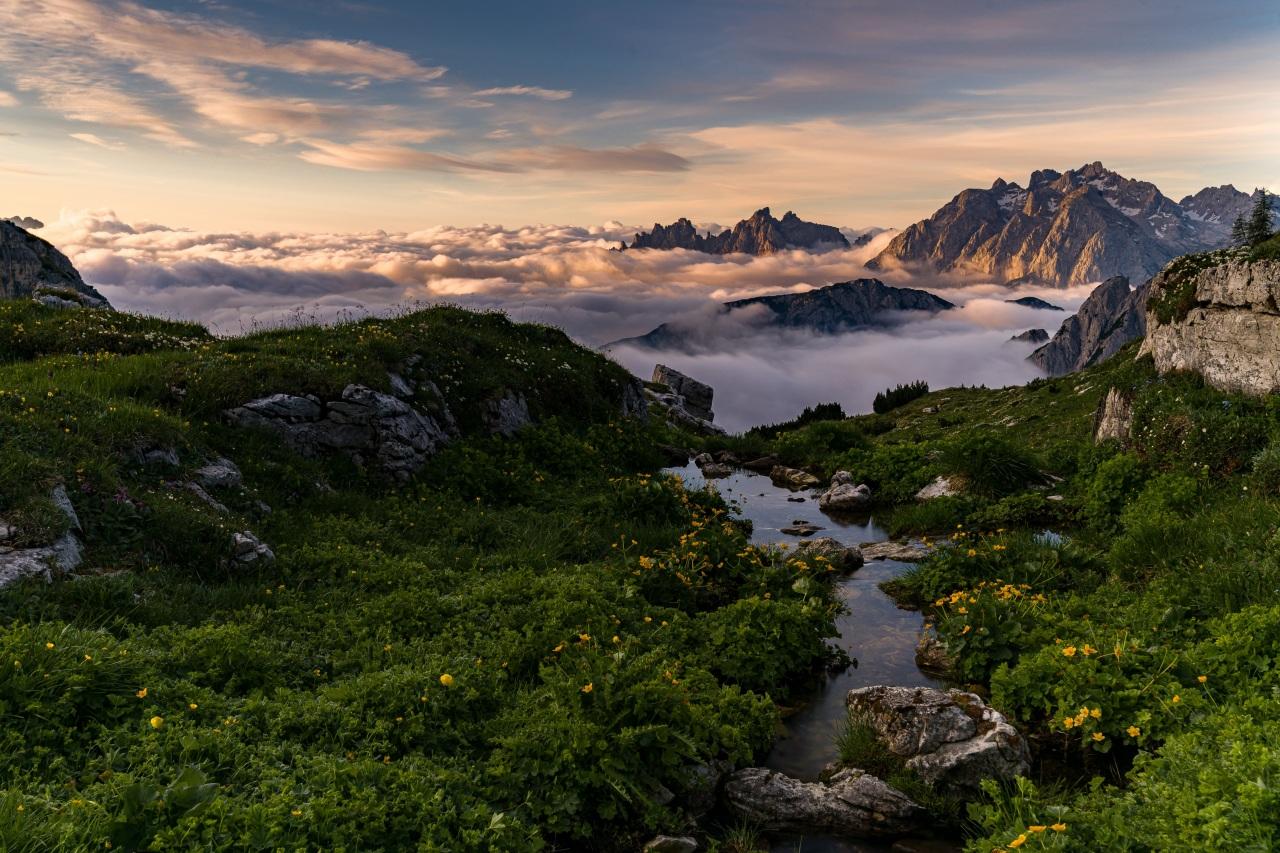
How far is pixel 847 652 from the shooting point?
12.4 meters

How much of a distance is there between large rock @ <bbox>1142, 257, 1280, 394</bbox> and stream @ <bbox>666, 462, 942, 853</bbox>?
9.85 meters

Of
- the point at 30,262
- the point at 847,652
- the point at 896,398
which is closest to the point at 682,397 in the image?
the point at 896,398

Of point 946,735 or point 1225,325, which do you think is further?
point 1225,325

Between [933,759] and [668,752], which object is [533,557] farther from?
[933,759]

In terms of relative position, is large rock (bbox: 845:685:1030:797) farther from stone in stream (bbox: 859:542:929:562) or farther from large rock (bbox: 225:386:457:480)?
large rock (bbox: 225:386:457:480)

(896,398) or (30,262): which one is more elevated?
(30,262)

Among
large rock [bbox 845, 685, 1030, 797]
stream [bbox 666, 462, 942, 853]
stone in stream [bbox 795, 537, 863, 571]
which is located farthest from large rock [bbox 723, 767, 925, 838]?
stone in stream [bbox 795, 537, 863, 571]

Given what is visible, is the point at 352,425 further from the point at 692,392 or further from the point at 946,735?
the point at 692,392

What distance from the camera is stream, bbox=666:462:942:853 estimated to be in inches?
361

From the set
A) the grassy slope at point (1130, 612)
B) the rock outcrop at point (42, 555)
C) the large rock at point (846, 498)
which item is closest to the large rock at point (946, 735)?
the grassy slope at point (1130, 612)

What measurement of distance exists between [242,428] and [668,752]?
41.7ft

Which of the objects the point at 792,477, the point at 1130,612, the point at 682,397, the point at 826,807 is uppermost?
the point at 1130,612

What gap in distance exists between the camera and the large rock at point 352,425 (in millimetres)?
16672

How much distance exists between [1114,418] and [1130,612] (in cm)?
1246
